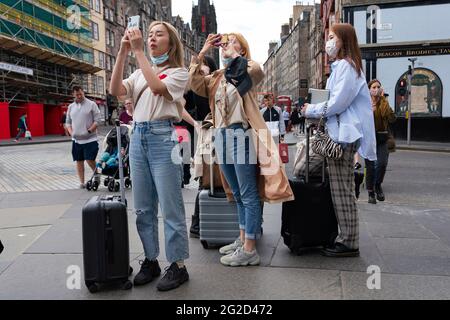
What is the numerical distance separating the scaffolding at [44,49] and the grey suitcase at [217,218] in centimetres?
2805

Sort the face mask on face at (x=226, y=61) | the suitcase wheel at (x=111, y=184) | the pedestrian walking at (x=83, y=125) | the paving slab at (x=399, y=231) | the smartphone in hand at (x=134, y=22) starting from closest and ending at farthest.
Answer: the smartphone in hand at (x=134, y=22) < the face mask on face at (x=226, y=61) < the paving slab at (x=399, y=231) < the suitcase wheel at (x=111, y=184) < the pedestrian walking at (x=83, y=125)

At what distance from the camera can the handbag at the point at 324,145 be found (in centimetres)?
381

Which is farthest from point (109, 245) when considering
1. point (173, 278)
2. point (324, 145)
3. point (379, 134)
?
point (379, 134)

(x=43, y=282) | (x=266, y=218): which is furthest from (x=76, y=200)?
(x=43, y=282)

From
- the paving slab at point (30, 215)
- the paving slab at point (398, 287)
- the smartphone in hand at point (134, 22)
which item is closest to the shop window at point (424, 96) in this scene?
the paving slab at point (30, 215)

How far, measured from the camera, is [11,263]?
156 inches

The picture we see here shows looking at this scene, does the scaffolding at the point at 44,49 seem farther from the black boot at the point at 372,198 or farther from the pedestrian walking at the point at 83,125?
the black boot at the point at 372,198

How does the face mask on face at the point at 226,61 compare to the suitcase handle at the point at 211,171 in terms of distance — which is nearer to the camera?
the face mask on face at the point at 226,61

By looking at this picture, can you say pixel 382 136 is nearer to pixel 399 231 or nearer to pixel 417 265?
pixel 399 231

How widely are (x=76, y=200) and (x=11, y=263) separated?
132 inches

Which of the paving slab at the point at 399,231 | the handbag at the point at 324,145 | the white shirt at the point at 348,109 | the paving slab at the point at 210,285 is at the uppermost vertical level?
the white shirt at the point at 348,109

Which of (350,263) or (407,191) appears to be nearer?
(350,263)

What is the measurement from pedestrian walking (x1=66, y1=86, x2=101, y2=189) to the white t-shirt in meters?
5.18
